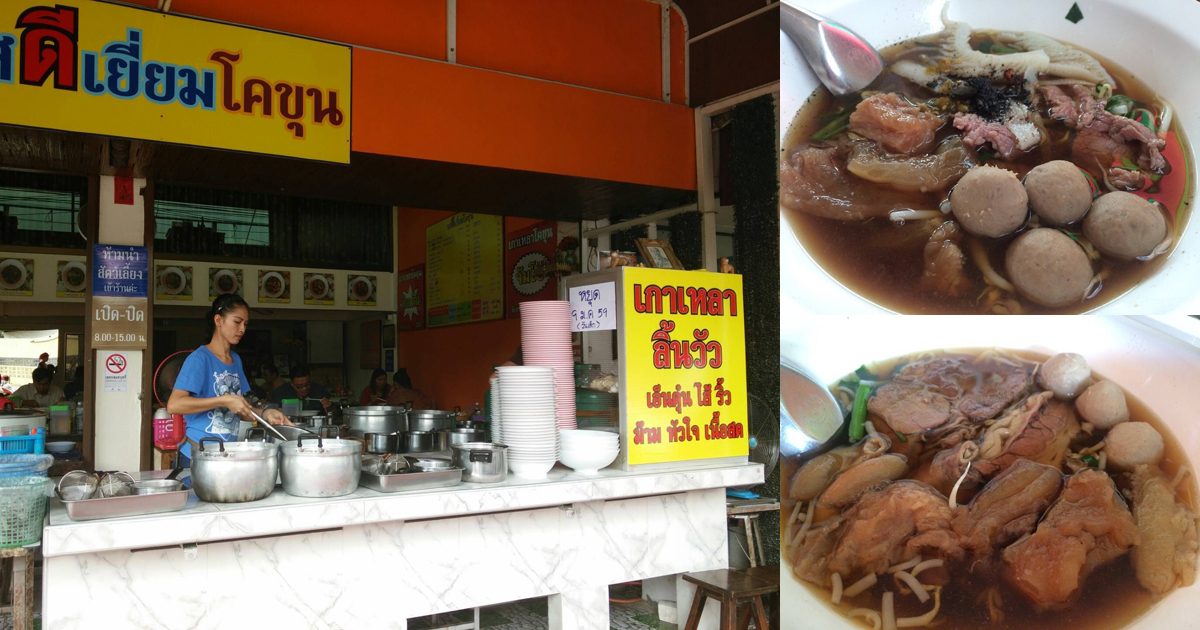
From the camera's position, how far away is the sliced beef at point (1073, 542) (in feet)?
7.60

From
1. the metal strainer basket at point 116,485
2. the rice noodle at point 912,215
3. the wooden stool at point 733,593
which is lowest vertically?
the wooden stool at point 733,593

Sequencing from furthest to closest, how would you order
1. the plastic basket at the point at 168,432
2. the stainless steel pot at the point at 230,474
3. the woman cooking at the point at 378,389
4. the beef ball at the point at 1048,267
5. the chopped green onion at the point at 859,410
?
the woman cooking at the point at 378,389
the plastic basket at the point at 168,432
the stainless steel pot at the point at 230,474
the chopped green onion at the point at 859,410
the beef ball at the point at 1048,267

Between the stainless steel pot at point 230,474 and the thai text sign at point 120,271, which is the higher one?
the thai text sign at point 120,271

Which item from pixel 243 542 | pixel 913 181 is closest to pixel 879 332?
pixel 913 181

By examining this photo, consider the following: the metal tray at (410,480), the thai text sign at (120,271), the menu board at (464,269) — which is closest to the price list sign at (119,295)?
the thai text sign at (120,271)

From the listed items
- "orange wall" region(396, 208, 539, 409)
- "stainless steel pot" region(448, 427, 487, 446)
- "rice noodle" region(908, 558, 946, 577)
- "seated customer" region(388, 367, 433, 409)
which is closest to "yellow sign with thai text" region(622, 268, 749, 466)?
"stainless steel pot" region(448, 427, 487, 446)

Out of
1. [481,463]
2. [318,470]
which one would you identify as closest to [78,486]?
[318,470]

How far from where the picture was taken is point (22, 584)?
103 inches

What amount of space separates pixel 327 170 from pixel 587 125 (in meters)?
1.58

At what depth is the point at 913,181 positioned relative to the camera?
94.9 inches

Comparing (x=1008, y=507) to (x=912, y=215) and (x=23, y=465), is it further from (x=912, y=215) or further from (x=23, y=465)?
(x=23, y=465)

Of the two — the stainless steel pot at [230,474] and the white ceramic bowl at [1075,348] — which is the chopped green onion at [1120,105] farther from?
the stainless steel pot at [230,474]

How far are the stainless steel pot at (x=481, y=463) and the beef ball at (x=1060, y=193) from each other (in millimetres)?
2065

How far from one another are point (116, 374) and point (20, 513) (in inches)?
83.4
